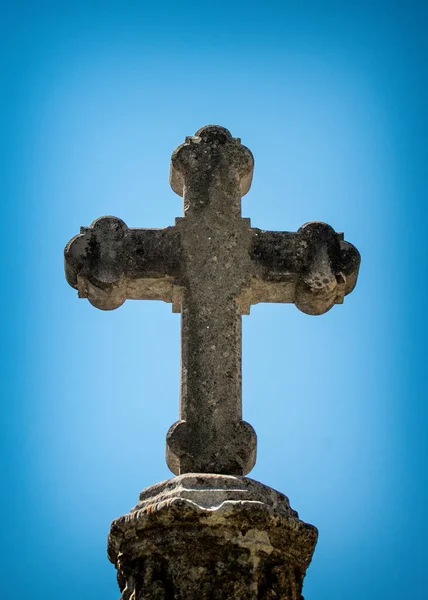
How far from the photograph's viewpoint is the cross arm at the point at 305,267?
20.7 feet

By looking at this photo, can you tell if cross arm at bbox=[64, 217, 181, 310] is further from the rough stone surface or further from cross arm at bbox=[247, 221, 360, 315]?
the rough stone surface

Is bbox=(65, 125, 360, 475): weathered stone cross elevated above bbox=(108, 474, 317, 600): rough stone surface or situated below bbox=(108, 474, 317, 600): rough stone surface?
above

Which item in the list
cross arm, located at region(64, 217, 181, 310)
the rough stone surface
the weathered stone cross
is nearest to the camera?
the rough stone surface

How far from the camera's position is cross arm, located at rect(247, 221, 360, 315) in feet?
20.7

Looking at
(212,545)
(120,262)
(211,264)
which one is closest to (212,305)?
(211,264)

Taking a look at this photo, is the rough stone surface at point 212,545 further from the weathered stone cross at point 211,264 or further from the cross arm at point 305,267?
the cross arm at point 305,267

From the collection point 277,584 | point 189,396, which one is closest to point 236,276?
point 189,396

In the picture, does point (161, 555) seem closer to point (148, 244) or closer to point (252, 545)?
point (252, 545)

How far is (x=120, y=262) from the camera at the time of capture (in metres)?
6.27

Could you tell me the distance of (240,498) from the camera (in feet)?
15.8

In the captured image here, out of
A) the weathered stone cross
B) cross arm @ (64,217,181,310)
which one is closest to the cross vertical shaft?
the weathered stone cross

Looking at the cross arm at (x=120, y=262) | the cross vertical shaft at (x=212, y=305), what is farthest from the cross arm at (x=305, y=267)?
the cross arm at (x=120, y=262)

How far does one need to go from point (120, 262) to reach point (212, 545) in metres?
2.14

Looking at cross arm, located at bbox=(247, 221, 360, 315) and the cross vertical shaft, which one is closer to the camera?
the cross vertical shaft
